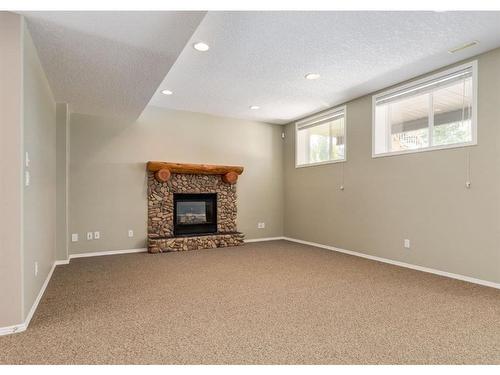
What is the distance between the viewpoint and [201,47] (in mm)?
3252

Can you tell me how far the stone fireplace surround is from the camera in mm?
5332

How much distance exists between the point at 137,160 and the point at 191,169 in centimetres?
94

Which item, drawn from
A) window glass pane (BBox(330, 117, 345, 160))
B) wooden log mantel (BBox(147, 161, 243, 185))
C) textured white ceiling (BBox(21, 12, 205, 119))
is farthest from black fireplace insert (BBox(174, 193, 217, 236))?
window glass pane (BBox(330, 117, 345, 160))

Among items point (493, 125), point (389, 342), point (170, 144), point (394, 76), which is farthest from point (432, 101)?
point (170, 144)

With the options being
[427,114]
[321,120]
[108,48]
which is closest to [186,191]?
[321,120]

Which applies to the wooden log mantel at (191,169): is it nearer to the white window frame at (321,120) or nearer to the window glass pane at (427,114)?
the white window frame at (321,120)

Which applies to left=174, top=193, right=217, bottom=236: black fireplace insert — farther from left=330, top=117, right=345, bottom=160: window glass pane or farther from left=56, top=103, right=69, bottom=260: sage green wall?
left=330, top=117, right=345, bottom=160: window glass pane

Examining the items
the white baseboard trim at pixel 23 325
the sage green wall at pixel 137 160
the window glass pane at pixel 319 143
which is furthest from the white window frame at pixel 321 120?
the white baseboard trim at pixel 23 325

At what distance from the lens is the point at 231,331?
7.23 feet

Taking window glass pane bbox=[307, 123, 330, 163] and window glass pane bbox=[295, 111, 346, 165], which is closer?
window glass pane bbox=[295, 111, 346, 165]

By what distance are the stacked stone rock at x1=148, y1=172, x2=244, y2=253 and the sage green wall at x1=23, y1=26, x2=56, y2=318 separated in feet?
5.74
